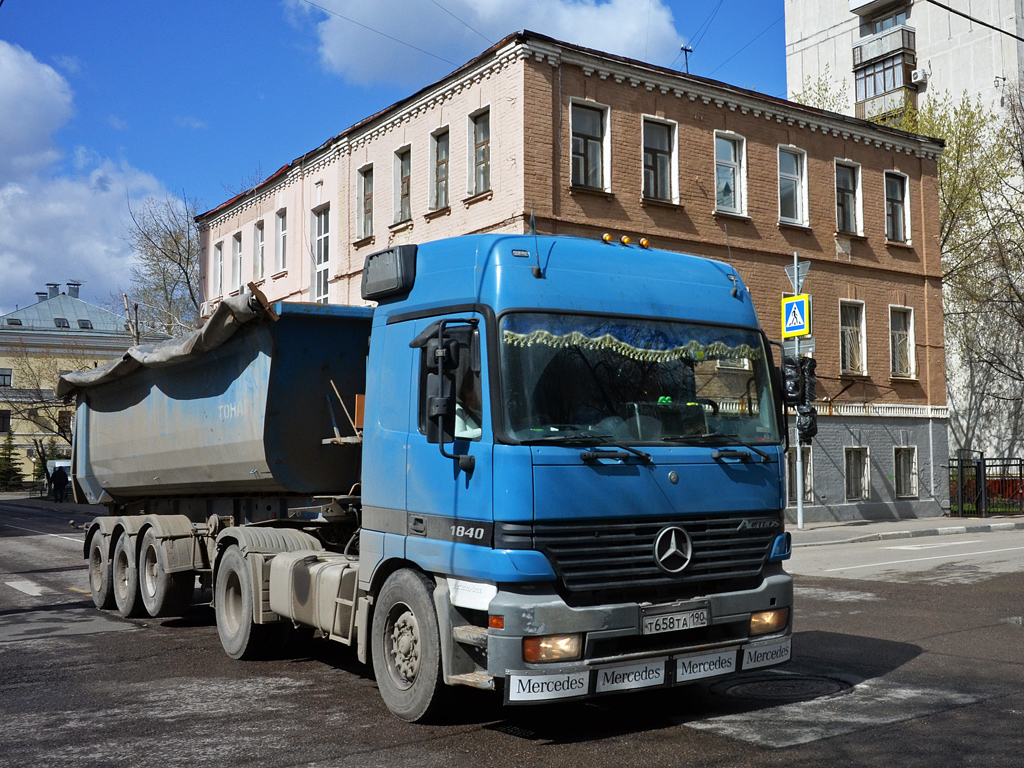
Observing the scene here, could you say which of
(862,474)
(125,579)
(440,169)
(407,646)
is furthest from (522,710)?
(862,474)

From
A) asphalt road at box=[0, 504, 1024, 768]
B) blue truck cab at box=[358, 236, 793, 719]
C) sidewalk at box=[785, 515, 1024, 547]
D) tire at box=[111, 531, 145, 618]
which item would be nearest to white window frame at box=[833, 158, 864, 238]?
sidewalk at box=[785, 515, 1024, 547]

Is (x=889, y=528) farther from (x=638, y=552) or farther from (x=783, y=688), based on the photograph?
(x=638, y=552)

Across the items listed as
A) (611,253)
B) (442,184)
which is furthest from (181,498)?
(442,184)

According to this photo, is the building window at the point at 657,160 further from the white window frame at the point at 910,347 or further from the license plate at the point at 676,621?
the license plate at the point at 676,621

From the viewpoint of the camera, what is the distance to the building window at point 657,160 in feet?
75.1

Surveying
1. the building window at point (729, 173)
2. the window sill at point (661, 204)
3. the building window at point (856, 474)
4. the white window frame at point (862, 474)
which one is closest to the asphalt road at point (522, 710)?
the window sill at point (661, 204)

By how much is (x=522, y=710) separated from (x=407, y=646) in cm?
91

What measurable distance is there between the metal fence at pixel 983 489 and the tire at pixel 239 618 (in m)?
23.2

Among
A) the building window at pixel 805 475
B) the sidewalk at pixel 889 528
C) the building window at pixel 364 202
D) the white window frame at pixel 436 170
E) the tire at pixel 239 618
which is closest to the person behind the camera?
the tire at pixel 239 618

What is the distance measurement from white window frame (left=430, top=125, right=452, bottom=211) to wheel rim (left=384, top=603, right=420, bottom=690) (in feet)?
57.0

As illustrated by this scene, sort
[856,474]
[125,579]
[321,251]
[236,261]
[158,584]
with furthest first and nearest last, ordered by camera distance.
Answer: [236,261] < [321,251] < [856,474] < [125,579] < [158,584]

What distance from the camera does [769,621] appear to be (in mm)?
6480

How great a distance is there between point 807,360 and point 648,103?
16751 millimetres

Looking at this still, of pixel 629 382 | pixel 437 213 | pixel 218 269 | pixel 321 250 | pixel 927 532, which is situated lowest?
pixel 927 532
